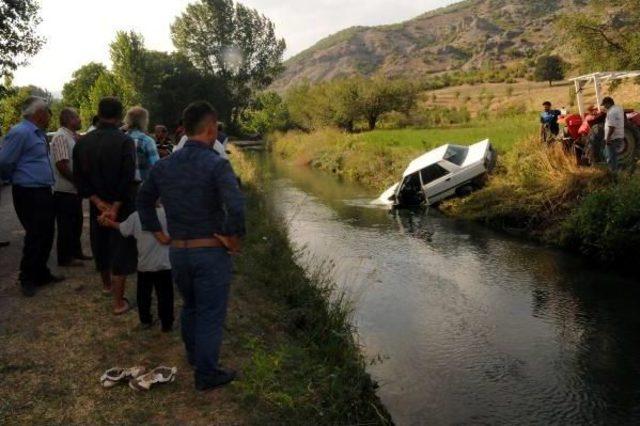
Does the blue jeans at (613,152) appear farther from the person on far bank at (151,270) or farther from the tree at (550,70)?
the tree at (550,70)

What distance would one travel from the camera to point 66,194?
22.4 ft

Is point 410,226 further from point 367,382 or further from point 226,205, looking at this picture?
point 226,205

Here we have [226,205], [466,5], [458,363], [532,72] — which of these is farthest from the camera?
[466,5]

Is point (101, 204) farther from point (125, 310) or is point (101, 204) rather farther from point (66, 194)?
point (66, 194)

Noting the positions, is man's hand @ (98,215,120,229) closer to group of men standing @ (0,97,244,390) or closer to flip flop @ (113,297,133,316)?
group of men standing @ (0,97,244,390)

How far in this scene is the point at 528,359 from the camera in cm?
660

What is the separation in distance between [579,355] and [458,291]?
274 centimetres

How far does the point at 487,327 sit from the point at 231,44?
2442 inches

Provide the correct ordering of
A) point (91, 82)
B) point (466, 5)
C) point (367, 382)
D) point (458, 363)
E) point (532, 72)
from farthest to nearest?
point (466, 5)
point (91, 82)
point (532, 72)
point (458, 363)
point (367, 382)

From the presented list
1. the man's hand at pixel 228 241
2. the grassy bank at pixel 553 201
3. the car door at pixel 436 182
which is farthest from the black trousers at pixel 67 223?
the car door at pixel 436 182

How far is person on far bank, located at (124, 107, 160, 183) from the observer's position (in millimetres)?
6461

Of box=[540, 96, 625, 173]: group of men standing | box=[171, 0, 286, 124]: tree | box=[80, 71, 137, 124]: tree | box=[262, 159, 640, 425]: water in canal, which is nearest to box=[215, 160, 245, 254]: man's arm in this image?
box=[262, 159, 640, 425]: water in canal

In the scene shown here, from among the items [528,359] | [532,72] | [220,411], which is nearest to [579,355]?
[528,359]

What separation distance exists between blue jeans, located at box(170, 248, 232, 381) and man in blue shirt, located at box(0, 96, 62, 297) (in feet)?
9.35
